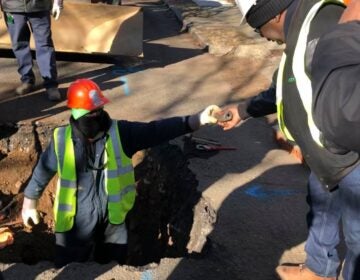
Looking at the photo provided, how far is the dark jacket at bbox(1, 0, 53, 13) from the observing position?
651cm

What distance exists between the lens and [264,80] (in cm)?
821

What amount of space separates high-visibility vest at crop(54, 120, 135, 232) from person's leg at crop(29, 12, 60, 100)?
117 inches

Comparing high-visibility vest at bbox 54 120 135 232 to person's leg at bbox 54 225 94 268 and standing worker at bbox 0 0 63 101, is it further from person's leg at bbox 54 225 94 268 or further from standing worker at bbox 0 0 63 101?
standing worker at bbox 0 0 63 101

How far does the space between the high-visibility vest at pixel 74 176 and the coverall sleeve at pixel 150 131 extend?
0.07 meters

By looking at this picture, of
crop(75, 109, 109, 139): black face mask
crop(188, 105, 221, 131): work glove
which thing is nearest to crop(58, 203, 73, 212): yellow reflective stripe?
crop(75, 109, 109, 139): black face mask

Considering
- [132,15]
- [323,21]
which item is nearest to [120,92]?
[132,15]

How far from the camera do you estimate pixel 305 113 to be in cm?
239

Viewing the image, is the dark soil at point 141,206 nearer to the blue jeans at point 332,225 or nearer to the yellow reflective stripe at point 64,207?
the yellow reflective stripe at point 64,207

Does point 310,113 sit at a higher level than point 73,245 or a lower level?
higher

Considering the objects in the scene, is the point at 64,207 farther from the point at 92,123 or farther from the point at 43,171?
the point at 92,123

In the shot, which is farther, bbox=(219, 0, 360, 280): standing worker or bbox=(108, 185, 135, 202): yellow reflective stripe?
bbox=(108, 185, 135, 202): yellow reflective stripe

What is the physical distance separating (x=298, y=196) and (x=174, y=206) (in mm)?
1173

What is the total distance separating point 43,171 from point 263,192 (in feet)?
6.29

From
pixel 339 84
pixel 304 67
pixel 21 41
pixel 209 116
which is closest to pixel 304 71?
pixel 304 67
